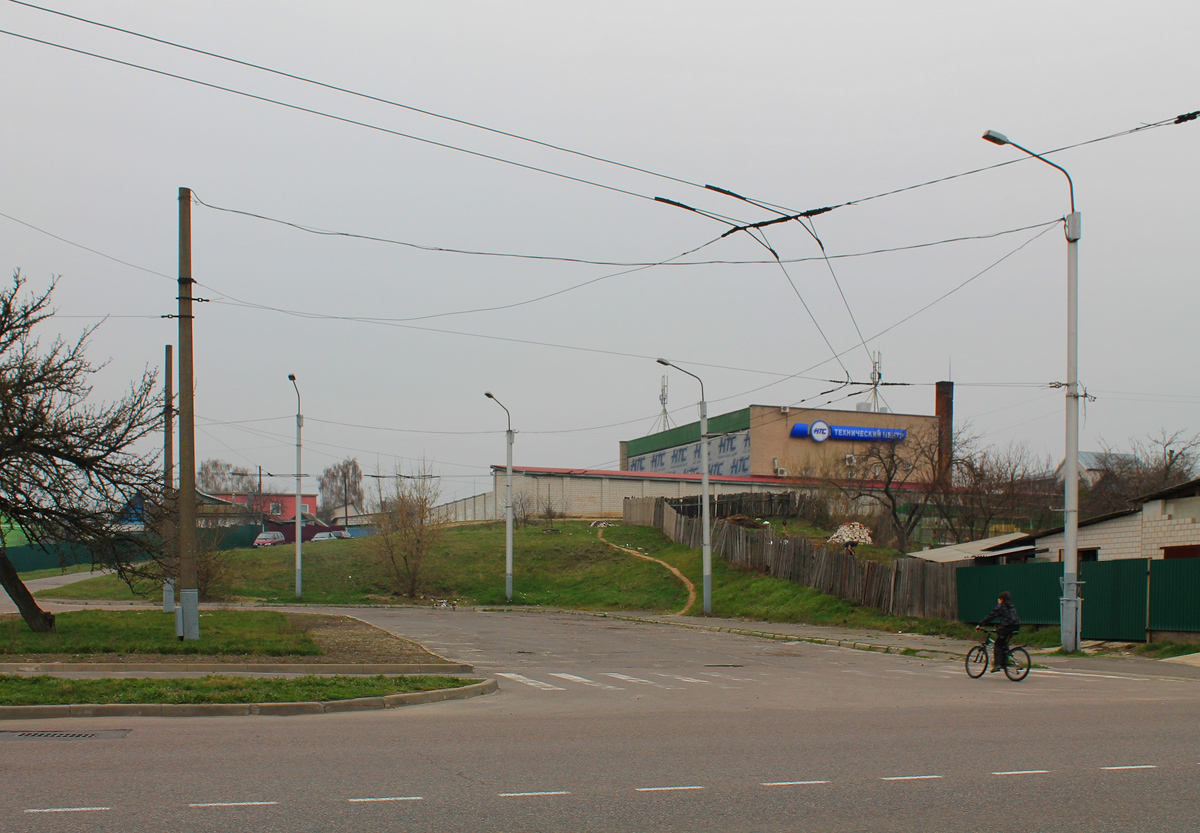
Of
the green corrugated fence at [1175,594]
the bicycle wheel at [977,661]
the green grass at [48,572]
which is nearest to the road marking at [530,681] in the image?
the bicycle wheel at [977,661]

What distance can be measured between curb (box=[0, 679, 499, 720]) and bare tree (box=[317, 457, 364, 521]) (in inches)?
4995

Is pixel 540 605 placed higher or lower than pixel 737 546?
lower

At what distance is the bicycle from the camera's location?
56.3 feet

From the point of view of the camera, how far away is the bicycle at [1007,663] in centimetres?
1716

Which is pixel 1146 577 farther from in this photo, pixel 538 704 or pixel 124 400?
pixel 124 400

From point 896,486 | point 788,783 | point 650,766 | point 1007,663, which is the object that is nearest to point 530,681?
point 1007,663

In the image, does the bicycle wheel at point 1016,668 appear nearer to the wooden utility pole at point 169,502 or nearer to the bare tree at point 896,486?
the wooden utility pole at point 169,502

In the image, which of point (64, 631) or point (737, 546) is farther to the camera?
point (737, 546)

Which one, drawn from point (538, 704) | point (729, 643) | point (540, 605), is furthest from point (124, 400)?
point (540, 605)

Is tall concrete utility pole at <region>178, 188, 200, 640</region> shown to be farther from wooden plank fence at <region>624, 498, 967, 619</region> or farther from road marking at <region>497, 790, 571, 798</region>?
wooden plank fence at <region>624, 498, 967, 619</region>

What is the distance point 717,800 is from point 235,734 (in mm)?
5589

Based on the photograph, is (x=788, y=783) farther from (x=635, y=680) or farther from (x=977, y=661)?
(x=977, y=661)

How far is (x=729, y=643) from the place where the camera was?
2650 centimetres

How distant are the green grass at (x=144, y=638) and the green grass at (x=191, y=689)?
12.5 ft
